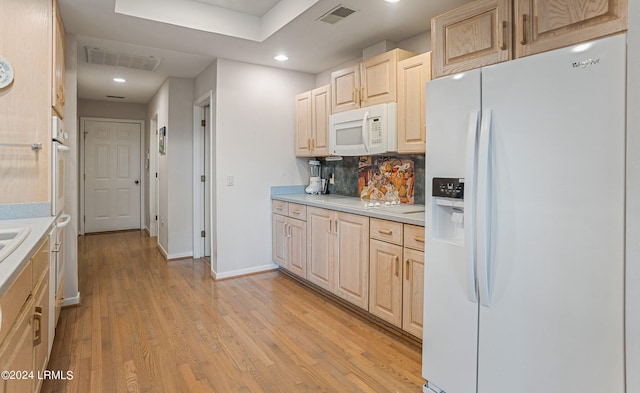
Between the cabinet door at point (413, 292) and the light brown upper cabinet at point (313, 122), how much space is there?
1697 millimetres

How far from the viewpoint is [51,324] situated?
86.8 inches

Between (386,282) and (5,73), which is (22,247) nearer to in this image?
(5,73)

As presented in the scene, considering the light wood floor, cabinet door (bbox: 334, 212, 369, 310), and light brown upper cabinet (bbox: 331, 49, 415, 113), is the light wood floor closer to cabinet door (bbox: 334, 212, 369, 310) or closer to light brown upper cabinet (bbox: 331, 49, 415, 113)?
cabinet door (bbox: 334, 212, 369, 310)

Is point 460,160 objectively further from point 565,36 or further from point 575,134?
point 565,36

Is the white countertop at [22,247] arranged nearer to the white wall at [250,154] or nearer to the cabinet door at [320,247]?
the white wall at [250,154]

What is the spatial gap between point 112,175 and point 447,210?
6731mm

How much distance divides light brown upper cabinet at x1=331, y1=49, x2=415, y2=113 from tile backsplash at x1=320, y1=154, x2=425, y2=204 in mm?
582

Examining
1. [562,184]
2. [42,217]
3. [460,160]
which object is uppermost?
[460,160]

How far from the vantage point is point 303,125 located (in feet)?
13.6

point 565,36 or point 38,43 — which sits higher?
point 38,43

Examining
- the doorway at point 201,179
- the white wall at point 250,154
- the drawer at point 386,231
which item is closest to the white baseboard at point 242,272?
the white wall at point 250,154

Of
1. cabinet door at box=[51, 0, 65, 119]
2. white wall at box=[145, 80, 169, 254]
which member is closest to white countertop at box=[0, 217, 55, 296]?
cabinet door at box=[51, 0, 65, 119]

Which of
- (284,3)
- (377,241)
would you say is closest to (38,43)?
(284,3)

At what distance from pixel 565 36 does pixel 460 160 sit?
0.64 m
